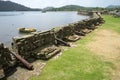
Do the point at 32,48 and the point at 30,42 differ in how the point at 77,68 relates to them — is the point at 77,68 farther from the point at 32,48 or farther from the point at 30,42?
the point at 30,42

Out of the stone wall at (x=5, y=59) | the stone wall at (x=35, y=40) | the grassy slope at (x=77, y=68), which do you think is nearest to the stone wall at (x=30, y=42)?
the stone wall at (x=35, y=40)

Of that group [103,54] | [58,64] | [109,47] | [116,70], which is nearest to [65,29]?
[109,47]

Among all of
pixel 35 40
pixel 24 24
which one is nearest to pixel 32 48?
pixel 35 40

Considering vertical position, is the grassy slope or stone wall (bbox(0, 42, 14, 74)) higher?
stone wall (bbox(0, 42, 14, 74))

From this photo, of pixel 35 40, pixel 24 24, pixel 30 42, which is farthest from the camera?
pixel 24 24

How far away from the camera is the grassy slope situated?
392 inches

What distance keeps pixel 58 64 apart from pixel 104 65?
2.96m

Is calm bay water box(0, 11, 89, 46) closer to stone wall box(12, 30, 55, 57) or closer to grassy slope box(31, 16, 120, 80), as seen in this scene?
stone wall box(12, 30, 55, 57)

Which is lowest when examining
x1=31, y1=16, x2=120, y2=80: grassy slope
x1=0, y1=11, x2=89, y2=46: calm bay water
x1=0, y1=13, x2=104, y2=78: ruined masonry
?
x1=0, y1=11, x2=89, y2=46: calm bay water

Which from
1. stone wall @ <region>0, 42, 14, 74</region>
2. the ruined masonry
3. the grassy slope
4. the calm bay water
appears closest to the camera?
the grassy slope

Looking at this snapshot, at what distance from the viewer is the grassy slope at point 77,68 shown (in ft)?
32.7

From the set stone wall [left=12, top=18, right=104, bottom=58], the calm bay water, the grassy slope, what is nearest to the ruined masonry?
stone wall [left=12, top=18, right=104, bottom=58]

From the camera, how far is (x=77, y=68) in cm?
1117

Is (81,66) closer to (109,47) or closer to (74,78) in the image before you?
(74,78)
